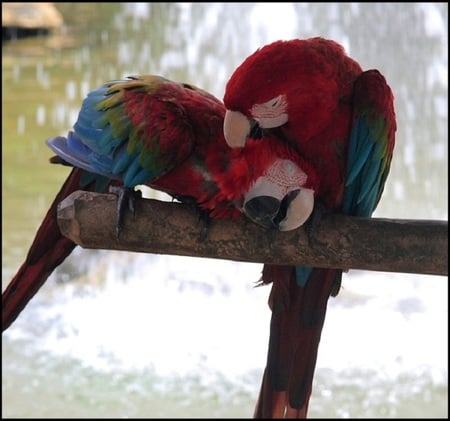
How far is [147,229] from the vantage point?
3.51 ft

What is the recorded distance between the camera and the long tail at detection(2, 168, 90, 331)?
1.33 metres

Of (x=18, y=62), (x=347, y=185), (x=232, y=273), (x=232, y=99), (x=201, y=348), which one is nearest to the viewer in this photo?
(x=232, y=99)

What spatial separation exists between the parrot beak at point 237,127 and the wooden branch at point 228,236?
0.35 feet

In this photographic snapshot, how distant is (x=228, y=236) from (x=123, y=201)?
0.14m

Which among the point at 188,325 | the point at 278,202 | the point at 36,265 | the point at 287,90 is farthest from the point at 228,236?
the point at 188,325

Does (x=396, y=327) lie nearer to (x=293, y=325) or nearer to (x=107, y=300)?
(x=107, y=300)

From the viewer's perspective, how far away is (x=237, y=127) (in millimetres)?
1095

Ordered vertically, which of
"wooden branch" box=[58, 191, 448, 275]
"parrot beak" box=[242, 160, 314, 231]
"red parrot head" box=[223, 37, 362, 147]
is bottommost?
"wooden branch" box=[58, 191, 448, 275]

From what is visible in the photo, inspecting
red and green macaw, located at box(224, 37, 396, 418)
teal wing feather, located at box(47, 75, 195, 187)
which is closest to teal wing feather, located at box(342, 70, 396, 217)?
red and green macaw, located at box(224, 37, 396, 418)

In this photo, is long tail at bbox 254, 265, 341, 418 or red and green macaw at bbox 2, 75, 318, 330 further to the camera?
long tail at bbox 254, 265, 341, 418

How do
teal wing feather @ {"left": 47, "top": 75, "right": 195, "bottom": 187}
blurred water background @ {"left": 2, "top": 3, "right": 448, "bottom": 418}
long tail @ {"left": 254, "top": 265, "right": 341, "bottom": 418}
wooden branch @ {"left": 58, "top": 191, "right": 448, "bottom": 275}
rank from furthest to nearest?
blurred water background @ {"left": 2, "top": 3, "right": 448, "bottom": 418}
long tail @ {"left": 254, "top": 265, "right": 341, "bottom": 418}
teal wing feather @ {"left": 47, "top": 75, "right": 195, "bottom": 187}
wooden branch @ {"left": 58, "top": 191, "right": 448, "bottom": 275}

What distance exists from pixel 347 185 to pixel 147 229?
12.9 inches

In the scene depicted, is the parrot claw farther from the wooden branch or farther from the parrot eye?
the parrot eye

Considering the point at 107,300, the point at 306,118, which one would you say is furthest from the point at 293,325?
the point at 107,300
